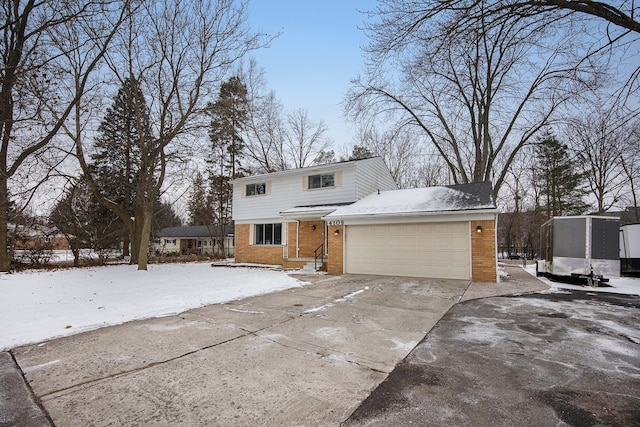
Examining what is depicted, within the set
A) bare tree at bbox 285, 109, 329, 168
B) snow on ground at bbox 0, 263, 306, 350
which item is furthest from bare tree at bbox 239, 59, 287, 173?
snow on ground at bbox 0, 263, 306, 350

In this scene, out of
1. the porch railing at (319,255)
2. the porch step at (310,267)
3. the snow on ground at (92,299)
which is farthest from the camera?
the porch railing at (319,255)

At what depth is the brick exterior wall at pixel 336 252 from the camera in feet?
41.4

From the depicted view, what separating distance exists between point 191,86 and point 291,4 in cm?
856

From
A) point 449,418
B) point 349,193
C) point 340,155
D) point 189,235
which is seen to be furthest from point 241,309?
point 189,235

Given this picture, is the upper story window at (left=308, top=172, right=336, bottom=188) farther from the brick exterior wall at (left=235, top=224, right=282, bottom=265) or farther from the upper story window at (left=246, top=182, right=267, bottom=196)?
the brick exterior wall at (left=235, top=224, right=282, bottom=265)

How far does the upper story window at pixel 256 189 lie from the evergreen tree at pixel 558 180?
75.5 ft

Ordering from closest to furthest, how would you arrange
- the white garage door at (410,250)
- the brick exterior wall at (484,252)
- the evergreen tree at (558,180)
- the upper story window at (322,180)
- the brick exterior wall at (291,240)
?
1. the brick exterior wall at (484,252)
2. the white garage door at (410,250)
3. the upper story window at (322,180)
4. the brick exterior wall at (291,240)
5. the evergreen tree at (558,180)

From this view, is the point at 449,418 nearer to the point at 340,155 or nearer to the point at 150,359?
the point at 150,359

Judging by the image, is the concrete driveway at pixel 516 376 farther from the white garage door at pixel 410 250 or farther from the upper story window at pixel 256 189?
the upper story window at pixel 256 189

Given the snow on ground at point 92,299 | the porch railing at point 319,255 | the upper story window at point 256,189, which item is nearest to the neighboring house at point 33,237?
the snow on ground at point 92,299

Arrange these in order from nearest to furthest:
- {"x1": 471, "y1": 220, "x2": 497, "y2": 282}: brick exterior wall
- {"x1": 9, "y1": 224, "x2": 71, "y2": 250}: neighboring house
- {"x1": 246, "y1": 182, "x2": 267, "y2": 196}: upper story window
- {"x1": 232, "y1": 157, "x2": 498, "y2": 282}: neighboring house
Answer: {"x1": 471, "y1": 220, "x2": 497, "y2": 282}: brick exterior wall, {"x1": 232, "y1": 157, "x2": 498, "y2": 282}: neighboring house, {"x1": 9, "y1": 224, "x2": 71, "y2": 250}: neighboring house, {"x1": 246, "y1": 182, "x2": 267, "y2": 196}: upper story window

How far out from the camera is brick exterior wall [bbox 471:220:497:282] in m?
10.0

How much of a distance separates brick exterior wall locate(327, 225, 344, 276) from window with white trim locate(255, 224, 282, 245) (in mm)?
4415

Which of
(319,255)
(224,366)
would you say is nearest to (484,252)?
(319,255)
